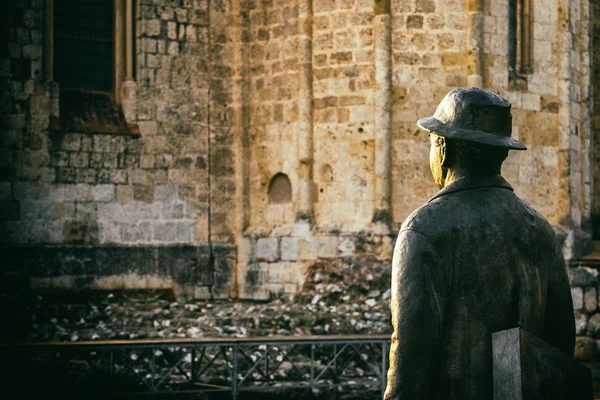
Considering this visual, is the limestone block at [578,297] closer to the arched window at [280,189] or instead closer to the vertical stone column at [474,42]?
the vertical stone column at [474,42]

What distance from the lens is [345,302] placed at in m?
16.7

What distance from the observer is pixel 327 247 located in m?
17.3

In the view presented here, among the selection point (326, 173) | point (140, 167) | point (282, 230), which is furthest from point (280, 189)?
point (140, 167)

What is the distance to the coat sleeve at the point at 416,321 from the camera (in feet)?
13.9

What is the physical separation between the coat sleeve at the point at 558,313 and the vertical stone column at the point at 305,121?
12988 mm

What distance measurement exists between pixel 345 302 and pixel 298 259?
1169 mm

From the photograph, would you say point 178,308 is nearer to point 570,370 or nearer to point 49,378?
point 49,378

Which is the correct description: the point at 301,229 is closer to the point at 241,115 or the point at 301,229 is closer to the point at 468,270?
the point at 241,115

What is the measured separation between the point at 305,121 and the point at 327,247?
5.74 ft

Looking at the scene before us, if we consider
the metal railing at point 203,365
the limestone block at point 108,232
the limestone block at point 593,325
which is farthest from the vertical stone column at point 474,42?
the limestone block at point 108,232

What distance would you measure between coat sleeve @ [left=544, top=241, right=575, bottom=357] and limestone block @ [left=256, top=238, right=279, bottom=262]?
1333cm

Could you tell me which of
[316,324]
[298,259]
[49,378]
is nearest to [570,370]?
[49,378]

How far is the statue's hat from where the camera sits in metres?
4.48

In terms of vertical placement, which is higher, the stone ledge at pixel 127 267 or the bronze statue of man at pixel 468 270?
the bronze statue of man at pixel 468 270
